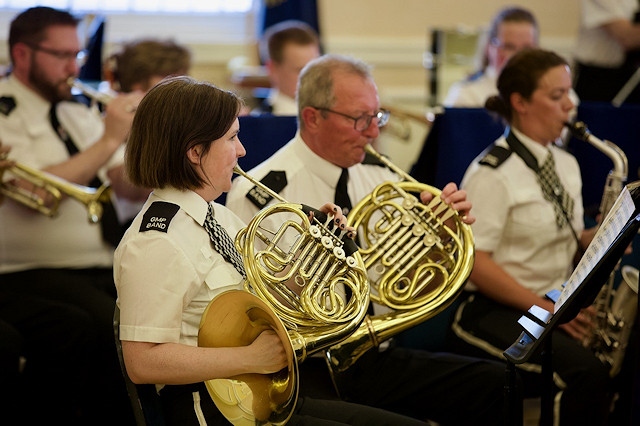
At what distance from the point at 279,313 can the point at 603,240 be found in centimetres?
80

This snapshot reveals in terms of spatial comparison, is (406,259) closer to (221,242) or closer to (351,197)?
(351,197)

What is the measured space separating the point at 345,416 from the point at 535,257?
1.13 metres

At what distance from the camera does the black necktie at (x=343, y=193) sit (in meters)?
2.61

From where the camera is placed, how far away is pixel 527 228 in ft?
9.41

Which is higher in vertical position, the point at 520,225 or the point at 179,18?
the point at 520,225

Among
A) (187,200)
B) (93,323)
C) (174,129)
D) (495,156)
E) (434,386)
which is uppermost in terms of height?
(174,129)

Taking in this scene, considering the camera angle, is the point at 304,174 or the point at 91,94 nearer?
the point at 304,174

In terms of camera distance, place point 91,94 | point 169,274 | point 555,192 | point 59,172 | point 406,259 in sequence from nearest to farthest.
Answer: point 169,274
point 406,259
point 555,192
point 59,172
point 91,94

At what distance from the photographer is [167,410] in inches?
76.0

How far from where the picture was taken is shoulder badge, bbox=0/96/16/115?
10.2 ft

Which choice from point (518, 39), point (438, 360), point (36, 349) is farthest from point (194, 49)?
point (438, 360)

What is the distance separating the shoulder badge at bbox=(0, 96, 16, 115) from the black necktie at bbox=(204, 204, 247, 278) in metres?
1.49

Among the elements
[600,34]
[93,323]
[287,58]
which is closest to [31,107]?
[93,323]

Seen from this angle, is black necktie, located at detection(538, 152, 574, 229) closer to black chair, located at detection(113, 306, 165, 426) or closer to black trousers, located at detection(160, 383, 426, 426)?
black trousers, located at detection(160, 383, 426, 426)
